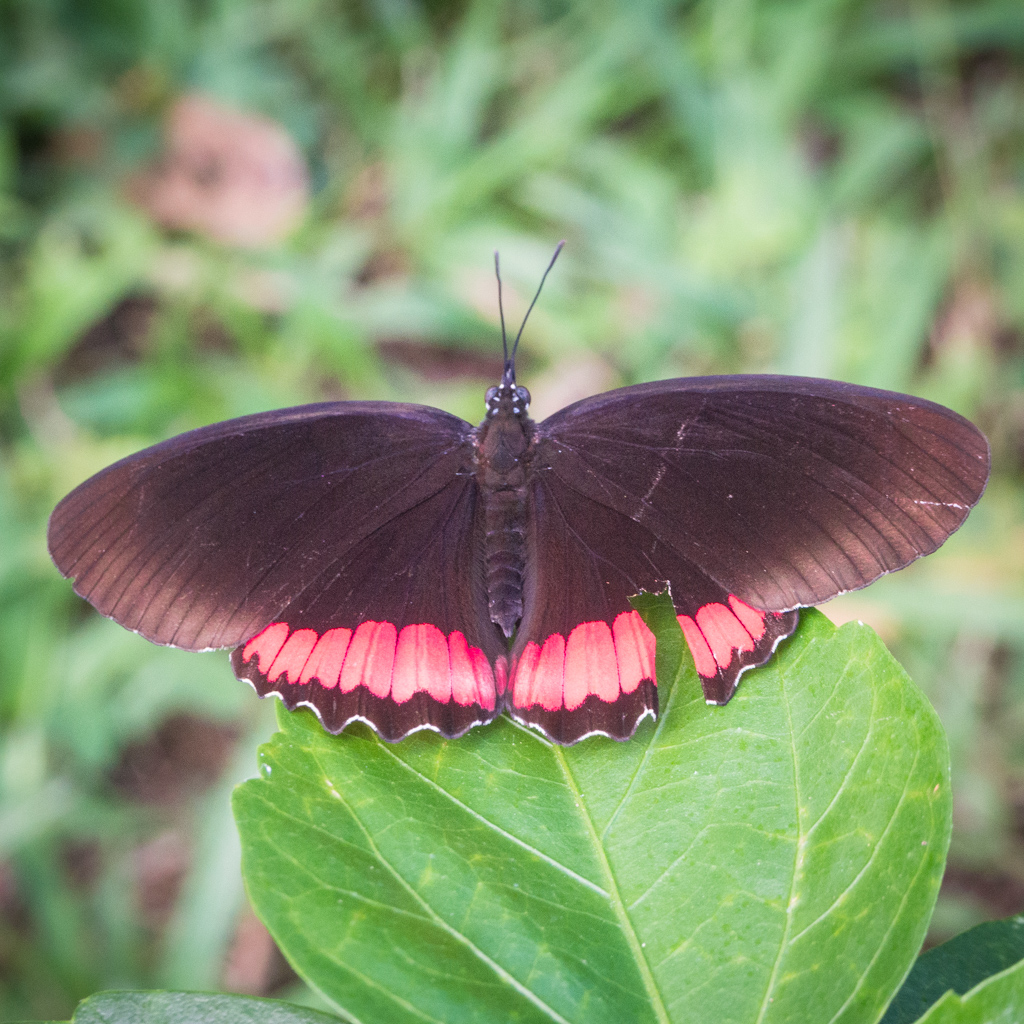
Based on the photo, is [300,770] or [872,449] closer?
[300,770]

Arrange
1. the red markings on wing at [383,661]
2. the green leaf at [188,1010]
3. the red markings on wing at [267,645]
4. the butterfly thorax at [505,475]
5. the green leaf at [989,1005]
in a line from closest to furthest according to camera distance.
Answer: the green leaf at [989,1005], the green leaf at [188,1010], the red markings on wing at [383,661], the red markings on wing at [267,645], the butterfly thorax at [505,475]

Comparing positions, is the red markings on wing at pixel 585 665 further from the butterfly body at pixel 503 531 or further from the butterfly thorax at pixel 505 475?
the butterfly thorax at pixel 505 475

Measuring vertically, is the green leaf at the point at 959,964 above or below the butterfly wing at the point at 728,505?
below

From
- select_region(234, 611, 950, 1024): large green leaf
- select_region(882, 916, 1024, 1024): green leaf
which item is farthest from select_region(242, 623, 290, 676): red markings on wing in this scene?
select_region(882, 916, 1024, 1024): green leaf

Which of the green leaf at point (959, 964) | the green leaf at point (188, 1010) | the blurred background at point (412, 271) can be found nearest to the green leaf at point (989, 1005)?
the green leaf at point (959, 964)

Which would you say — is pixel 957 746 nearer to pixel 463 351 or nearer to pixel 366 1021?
pixel 463 351

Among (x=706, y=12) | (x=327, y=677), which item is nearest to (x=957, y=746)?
(x=327, y=677)
